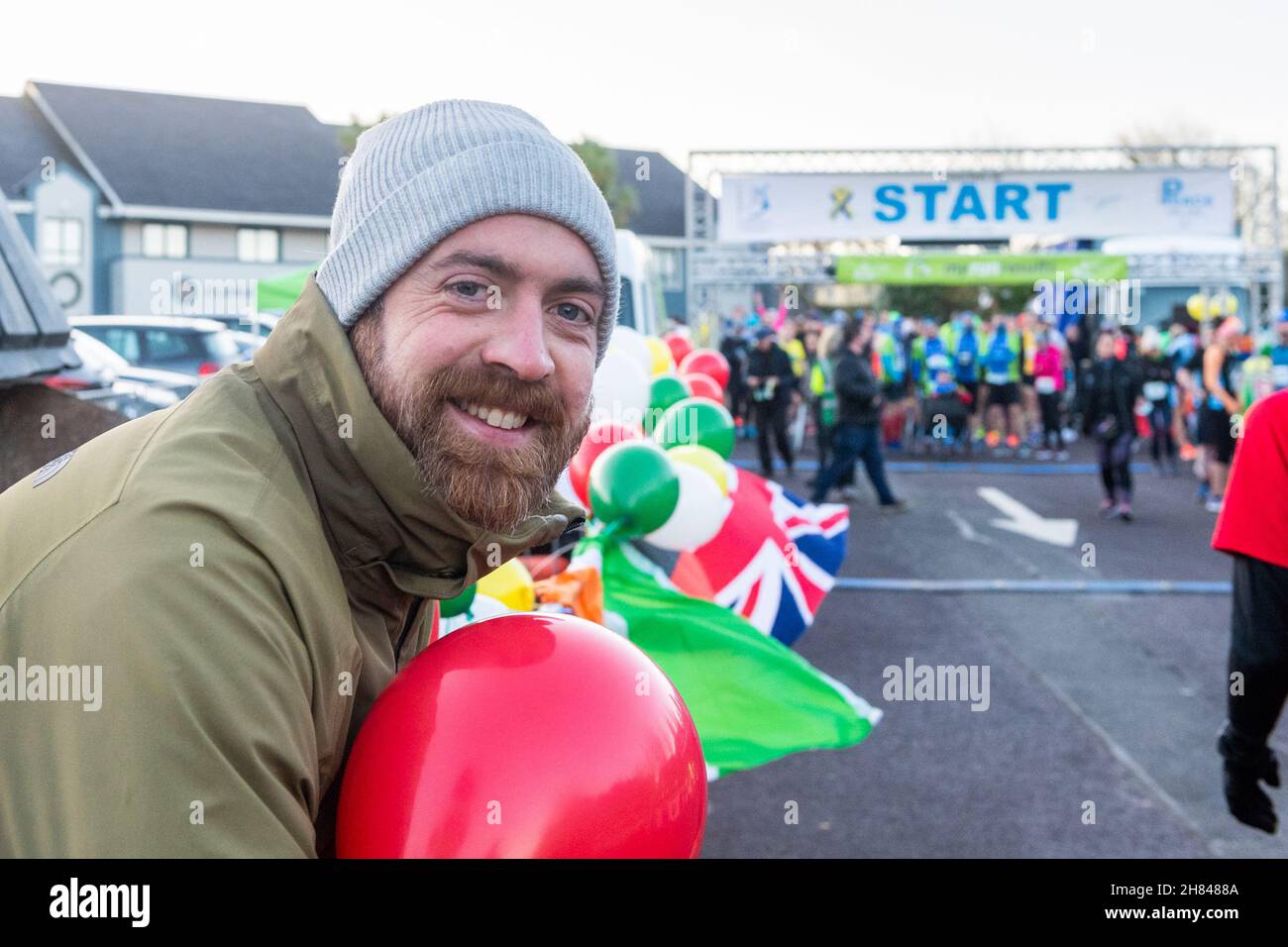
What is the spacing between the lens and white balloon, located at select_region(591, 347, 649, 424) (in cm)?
655

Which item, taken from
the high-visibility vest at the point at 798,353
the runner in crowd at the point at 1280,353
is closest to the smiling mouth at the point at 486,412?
the runner in crowd at the point at 1280,353

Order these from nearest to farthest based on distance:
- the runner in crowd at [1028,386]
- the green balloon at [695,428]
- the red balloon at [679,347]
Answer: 1. the green balloon at [695,428]
2. the red balloon at [679,347]
3. the runner in crowd at [1028,386]

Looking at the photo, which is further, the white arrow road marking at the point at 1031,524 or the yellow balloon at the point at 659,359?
the white arrow road marking at the point at 1031,524

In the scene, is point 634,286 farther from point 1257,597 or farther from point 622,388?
point 1257,597

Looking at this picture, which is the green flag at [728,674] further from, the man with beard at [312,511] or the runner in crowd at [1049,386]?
the runner in crowd at [1049,386]

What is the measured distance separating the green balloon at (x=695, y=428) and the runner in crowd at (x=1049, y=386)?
43.0ft

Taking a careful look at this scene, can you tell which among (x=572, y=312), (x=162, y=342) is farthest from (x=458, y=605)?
(x=162, y=342)

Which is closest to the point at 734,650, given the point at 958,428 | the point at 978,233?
the point at 958,428

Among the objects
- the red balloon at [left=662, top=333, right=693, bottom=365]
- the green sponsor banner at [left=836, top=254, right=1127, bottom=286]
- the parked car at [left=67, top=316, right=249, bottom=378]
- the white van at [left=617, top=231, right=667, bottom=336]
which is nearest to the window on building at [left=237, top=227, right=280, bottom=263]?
the green sponsor banner at [left=836, top=254, right=1127, bottom=286]

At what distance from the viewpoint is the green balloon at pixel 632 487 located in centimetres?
438

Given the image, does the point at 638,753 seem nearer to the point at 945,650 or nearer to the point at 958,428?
the point at 945,650

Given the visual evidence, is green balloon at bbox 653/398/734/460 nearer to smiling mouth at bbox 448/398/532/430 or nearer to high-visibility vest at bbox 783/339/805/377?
smiling mouth at bbox 448/398/532/430

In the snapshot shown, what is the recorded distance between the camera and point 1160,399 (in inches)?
672
